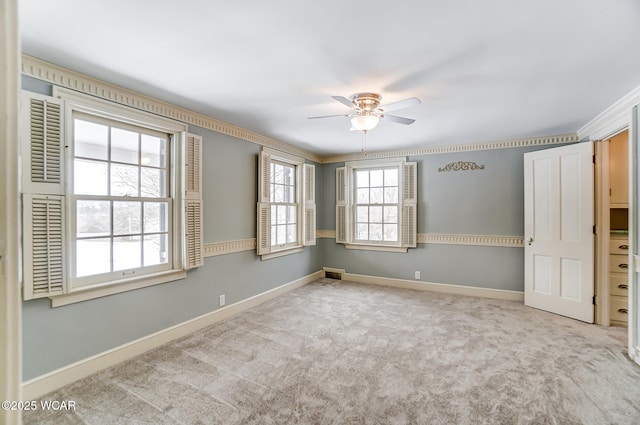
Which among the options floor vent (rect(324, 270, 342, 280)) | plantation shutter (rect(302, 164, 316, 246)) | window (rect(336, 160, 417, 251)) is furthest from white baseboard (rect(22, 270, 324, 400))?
window (rect(336, 160, 417, 251))

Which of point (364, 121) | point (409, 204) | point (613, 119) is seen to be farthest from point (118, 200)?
point (613, 119)

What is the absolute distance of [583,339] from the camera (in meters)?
2.99

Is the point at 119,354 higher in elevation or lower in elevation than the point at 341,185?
lower

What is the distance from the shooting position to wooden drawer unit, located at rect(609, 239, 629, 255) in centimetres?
337

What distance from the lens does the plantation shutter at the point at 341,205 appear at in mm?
5375

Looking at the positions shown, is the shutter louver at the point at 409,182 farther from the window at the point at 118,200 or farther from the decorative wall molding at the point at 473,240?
the window at the point at 118,200

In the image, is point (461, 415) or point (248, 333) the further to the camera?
point (248, 333)

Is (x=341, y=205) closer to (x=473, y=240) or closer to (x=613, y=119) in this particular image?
(x=473, y=240)

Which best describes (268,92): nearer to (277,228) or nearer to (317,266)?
(277,228)

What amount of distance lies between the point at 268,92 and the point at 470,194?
3.38 m

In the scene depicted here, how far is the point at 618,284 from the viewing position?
133 inches

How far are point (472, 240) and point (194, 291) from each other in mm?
3852

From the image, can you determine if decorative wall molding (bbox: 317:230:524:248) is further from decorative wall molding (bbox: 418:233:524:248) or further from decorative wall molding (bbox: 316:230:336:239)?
decorative wall molding (bbox: 316:230:336:239)

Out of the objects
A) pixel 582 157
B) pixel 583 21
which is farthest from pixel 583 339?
pixel 583 21
